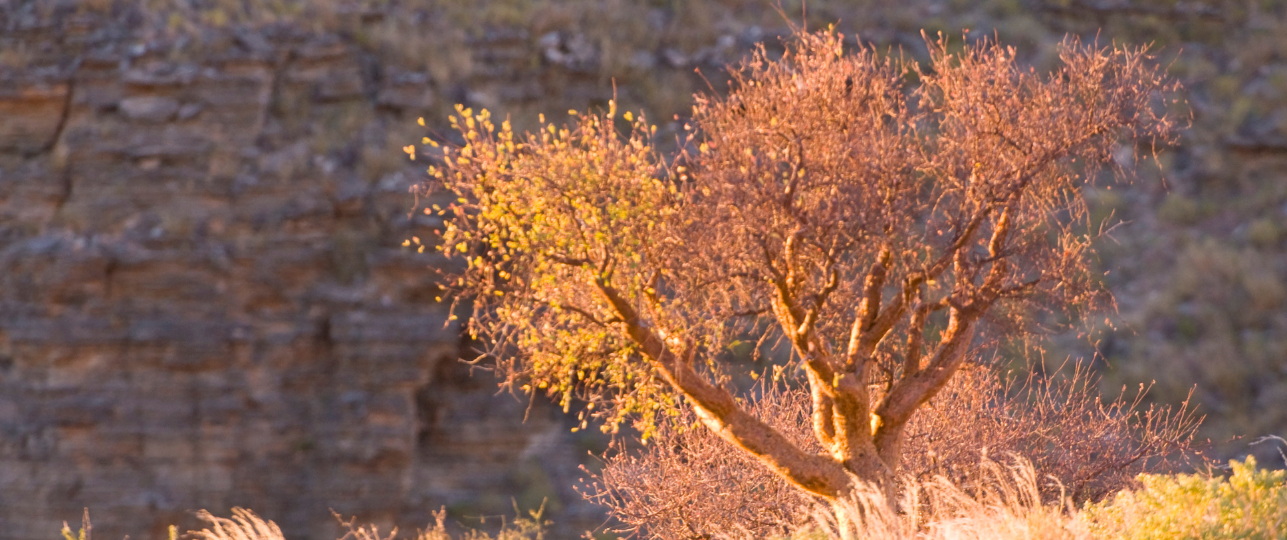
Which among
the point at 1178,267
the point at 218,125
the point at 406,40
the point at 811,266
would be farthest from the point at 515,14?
the point at 811,266

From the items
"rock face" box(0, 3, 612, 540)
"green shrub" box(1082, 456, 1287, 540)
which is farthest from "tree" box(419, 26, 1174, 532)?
"rock face" box(0, 3, 612, 540)

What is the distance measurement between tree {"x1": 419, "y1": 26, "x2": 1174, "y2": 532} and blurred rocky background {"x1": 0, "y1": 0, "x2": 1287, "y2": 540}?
945 centimetres

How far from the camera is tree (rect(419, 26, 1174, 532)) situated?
8.05 m

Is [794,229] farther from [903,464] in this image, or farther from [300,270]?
[300,270]

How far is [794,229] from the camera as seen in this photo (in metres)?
7.98

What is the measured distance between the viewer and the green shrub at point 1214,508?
18.0 feet

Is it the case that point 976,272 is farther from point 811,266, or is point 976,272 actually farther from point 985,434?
point 985,434

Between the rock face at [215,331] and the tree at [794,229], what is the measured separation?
32.2ft

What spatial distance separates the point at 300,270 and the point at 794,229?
1287 cm

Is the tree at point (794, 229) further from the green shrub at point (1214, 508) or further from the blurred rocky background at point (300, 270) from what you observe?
the blurred rocky background at point (300, 270)

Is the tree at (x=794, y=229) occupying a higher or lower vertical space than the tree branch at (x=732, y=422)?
higher

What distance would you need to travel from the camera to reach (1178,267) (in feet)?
66.3

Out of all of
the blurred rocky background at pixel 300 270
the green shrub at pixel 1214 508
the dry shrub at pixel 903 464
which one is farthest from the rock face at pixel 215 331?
the green shrub at pixel 1214 508

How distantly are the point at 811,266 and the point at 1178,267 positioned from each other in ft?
46.8
